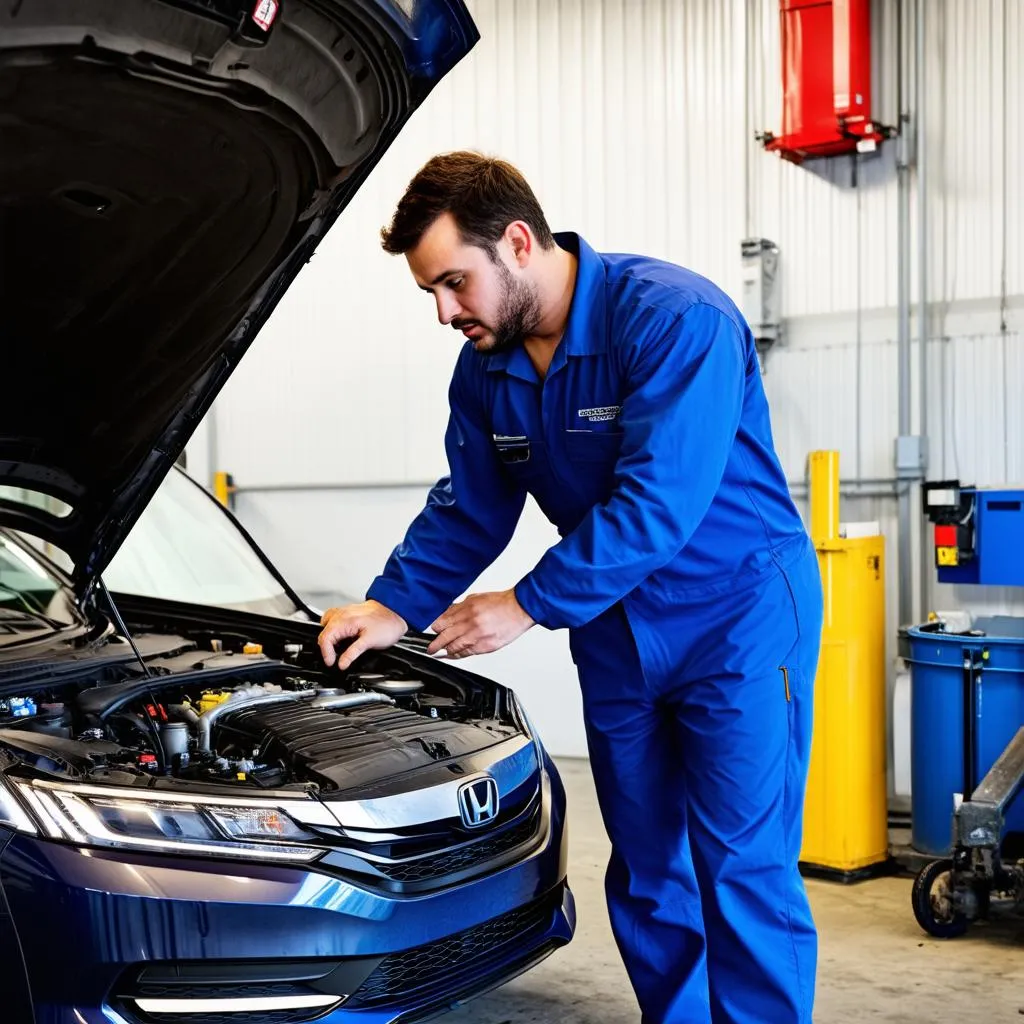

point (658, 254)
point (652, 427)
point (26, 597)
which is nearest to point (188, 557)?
point (26, 597)

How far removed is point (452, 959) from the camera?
2.09 meters

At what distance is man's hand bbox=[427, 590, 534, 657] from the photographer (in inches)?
80.2

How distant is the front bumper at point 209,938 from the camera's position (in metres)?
1.73

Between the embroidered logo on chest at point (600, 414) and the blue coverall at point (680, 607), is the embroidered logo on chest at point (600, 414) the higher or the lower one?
the higher one

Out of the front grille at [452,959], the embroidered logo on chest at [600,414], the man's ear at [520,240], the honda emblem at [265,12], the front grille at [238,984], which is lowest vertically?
the front grille at [452,959]

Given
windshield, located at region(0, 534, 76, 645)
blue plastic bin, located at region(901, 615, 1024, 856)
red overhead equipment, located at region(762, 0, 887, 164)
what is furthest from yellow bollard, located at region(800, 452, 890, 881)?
windshield, located at region(0, 534, 76, 645)

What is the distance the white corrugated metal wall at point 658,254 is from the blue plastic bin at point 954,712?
2.36 feet

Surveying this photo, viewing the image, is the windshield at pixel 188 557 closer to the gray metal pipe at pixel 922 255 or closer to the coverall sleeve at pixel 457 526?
the coverall sleeve at pixel 457 526

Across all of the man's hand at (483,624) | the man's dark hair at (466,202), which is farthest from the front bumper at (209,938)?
the man's dark hair at (466,202)

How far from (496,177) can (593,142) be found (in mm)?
3370

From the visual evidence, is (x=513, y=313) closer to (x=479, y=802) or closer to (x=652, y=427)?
(x=652, y=427)

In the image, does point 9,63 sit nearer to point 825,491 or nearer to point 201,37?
point 201,37

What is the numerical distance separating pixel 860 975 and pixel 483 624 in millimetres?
1630

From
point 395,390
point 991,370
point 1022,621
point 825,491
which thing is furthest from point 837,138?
point 395,390
